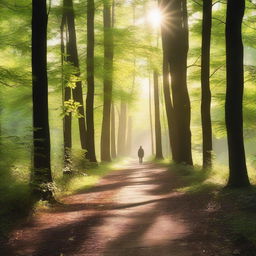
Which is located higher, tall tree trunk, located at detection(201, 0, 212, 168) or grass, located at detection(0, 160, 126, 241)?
tall tree trunk, located at detection(201, 0, 212, 168)

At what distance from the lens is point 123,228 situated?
8.38 m

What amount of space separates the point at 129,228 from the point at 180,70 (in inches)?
489

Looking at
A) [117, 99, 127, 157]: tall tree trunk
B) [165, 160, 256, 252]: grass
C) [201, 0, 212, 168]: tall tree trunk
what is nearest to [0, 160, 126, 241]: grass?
[165, 160, 256, 252]: grass

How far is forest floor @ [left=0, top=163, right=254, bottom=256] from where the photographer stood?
676 cm

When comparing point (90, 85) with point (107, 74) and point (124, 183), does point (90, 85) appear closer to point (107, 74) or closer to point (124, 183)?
point (107, 74)

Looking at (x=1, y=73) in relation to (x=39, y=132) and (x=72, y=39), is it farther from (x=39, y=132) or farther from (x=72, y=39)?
(x=72, y=39)

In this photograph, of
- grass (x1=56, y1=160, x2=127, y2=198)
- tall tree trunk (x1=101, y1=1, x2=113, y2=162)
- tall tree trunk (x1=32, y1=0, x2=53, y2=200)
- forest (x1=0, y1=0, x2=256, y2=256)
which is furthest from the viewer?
tall tree trunk (x1=101, y1=1, x2=113, y2=162)

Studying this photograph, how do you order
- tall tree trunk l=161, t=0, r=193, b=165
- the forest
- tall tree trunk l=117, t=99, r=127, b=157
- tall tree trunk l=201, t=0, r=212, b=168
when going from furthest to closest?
tall tree trunk l=117, t=99, r=127, b=157 < tall tree trunk l=161, t=0, r=193, b=165 < tall tree trunk l=201, t=0, r=212, b=168 < the forest

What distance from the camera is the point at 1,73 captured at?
11.9 m

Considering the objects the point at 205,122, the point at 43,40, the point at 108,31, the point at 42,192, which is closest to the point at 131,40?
Result: the point at 108,31

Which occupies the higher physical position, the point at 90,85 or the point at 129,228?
the point at 90,85

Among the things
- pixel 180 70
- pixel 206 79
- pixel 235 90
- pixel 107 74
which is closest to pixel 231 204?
pixel 235 90

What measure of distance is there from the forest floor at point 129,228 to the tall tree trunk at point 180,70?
7136mm

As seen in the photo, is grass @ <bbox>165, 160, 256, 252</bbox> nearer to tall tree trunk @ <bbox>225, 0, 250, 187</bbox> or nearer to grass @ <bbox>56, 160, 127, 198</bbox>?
tall tree trunk @ <bbox>225, 0, 250, 187</bbox>
